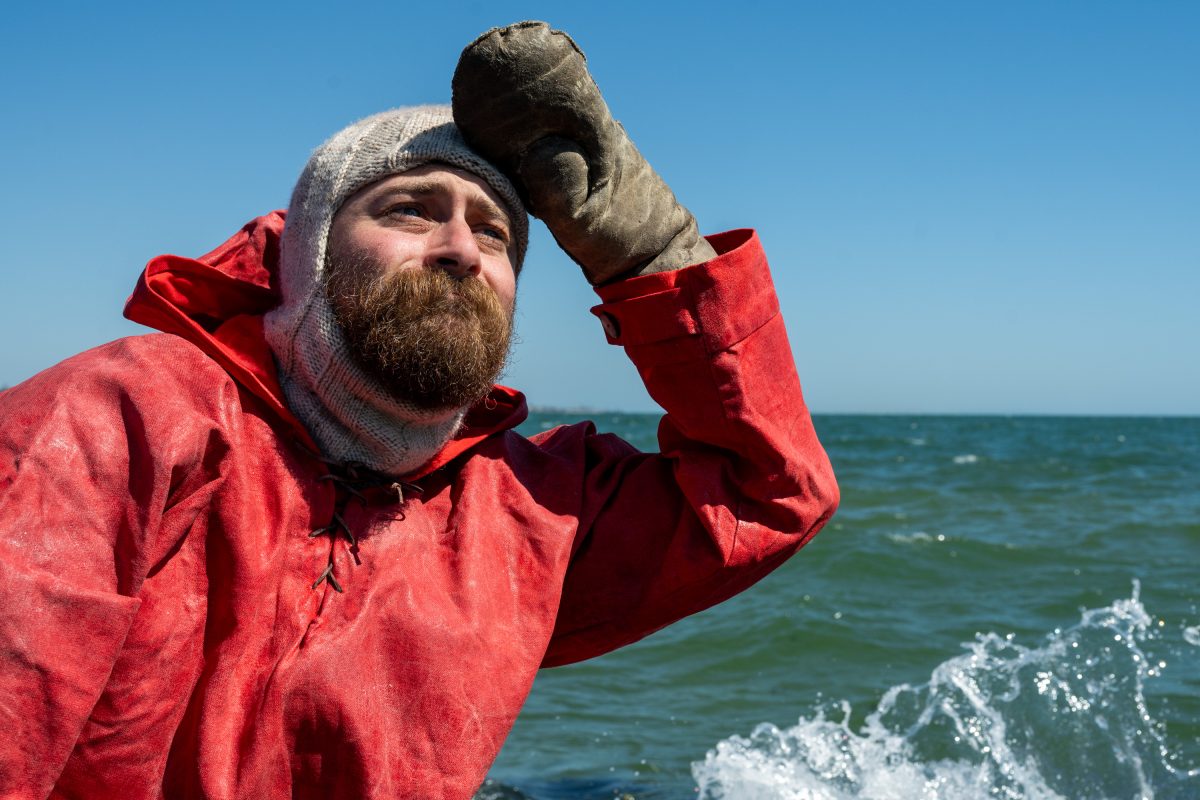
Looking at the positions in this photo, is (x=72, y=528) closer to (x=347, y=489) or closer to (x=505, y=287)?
(x=347, y=489)

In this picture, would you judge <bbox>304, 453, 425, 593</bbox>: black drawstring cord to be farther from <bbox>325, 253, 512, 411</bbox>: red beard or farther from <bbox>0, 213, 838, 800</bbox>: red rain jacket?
<bbox>325, 253, 512, 411</bbox>: red beard

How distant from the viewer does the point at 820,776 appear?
510 cm

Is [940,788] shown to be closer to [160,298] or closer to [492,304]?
[492,304]

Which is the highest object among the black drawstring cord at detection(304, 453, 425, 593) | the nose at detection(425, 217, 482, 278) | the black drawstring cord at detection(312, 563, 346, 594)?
the nose at detection(425, 217, 482, 278)

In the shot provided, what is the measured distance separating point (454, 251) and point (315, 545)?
0.56 metres

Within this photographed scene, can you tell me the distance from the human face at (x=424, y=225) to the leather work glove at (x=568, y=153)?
93mm

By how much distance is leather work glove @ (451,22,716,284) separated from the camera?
1.98 metres

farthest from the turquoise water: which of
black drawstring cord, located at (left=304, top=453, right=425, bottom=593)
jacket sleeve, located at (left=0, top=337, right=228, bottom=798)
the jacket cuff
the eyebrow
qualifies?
jacket sleeve, located at (left=0, top=337, right=228, bottom=798)

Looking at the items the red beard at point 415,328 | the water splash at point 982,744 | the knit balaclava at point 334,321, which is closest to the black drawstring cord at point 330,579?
the knit balaclava at point 334,321

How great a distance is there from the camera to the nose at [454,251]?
2.04 meters

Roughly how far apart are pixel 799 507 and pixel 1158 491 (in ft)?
59.5

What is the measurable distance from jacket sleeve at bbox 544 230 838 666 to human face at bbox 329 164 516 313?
249 mm

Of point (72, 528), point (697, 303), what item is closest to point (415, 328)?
point (697, 303)

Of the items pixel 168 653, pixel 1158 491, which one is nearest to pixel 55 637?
pixel 168 653
